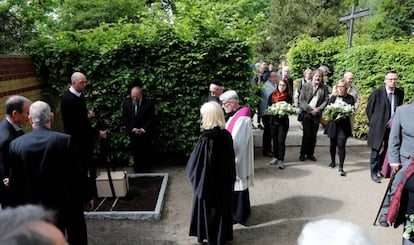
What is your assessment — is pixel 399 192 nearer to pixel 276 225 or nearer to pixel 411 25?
pixel 276 225

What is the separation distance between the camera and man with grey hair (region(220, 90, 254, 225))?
4559 millimetres

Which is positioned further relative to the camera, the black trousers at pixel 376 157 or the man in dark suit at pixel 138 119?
the man in dark suit at pixel 138 119

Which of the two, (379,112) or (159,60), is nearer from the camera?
(379,112)

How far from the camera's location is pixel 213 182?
12.8 ft

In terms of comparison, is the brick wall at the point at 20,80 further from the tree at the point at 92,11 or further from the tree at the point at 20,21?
the tree at the point at 92,11

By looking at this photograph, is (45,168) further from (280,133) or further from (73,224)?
(280,133)

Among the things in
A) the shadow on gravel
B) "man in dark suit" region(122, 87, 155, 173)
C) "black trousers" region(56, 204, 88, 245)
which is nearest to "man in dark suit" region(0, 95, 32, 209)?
"black trousers" region(56, 204, 88, 245)

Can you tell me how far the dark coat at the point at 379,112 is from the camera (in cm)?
A: 610

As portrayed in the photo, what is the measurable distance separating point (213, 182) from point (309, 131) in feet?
13.7

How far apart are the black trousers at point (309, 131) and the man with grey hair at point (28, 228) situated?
681 cm

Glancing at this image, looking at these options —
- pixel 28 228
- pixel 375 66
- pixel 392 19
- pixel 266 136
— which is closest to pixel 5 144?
pixel 28 228

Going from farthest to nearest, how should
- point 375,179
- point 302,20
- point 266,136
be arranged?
point 302,20, point 266,136, point 375,179

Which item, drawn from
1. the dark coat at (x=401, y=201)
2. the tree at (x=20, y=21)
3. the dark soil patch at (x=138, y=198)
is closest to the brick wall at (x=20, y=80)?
the tree at (x=20, y=21)

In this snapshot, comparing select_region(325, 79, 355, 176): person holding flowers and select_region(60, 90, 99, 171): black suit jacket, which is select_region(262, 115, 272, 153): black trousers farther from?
select_region(60, 90, 99, 171): black suit jacket
